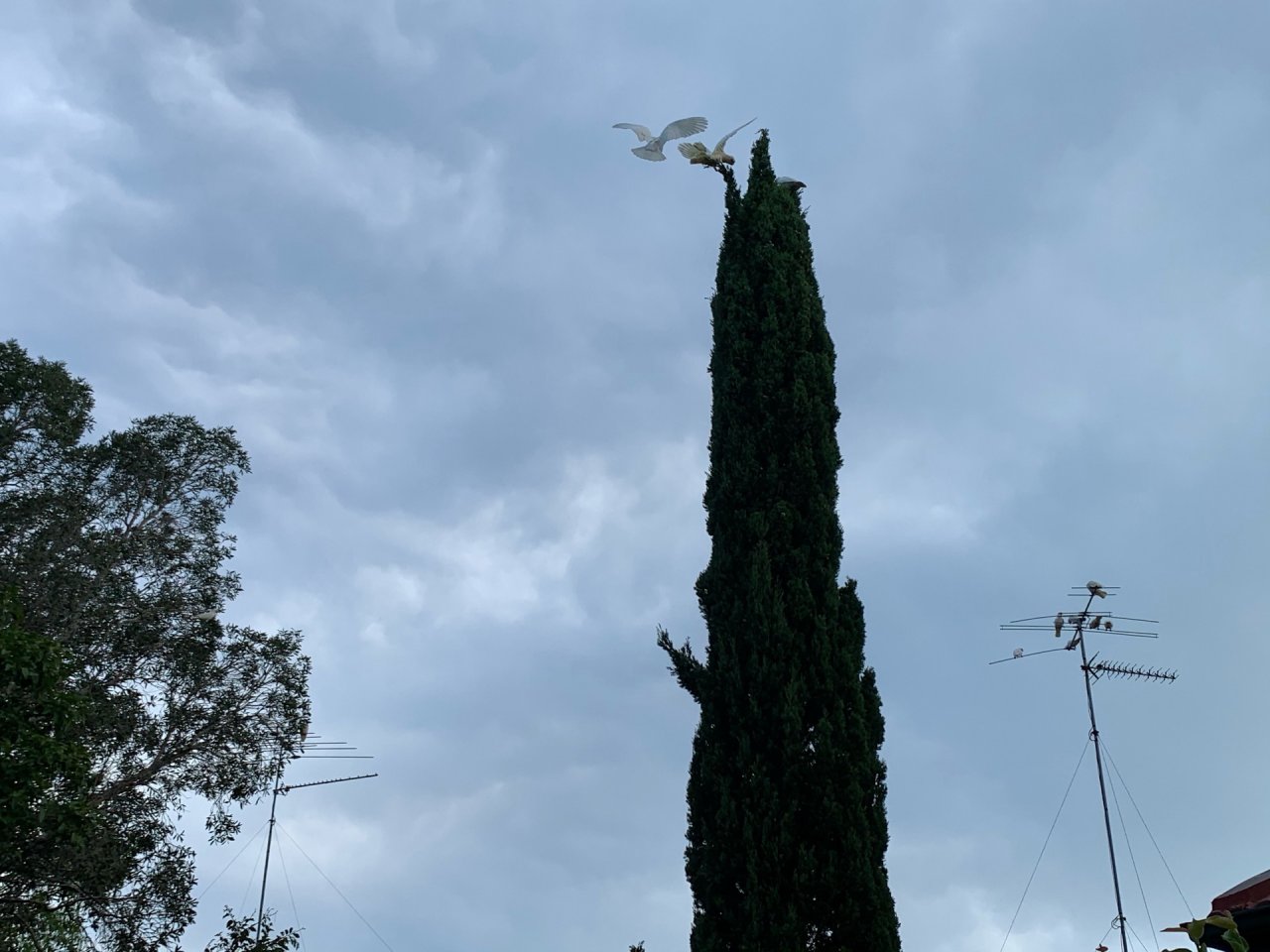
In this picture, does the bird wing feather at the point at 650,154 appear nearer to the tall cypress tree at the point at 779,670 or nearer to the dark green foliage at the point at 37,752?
the tall cypress tree at the point at 779,670

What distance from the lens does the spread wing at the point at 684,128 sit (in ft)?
50.0

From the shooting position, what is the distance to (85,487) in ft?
67.5

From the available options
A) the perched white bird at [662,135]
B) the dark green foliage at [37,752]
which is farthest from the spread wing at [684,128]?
the dark green foliage at [37,752]

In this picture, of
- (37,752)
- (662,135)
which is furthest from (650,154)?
(37,752)

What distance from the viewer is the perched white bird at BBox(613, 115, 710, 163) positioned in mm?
15219

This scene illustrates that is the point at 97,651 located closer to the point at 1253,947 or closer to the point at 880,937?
the point at 880,937

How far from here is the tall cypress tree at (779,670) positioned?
1133 centimetres

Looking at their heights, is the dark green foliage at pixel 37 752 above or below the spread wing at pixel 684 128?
below

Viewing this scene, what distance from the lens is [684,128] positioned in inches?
A: 603

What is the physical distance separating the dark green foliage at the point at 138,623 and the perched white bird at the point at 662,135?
36.7ft

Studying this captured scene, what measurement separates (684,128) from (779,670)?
7500mm

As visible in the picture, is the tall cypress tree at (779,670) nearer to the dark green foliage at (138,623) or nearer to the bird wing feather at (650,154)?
the bird wing feather at (650,154)

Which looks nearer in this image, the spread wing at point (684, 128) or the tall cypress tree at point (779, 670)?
the tall cypress tree at point (779, 670)

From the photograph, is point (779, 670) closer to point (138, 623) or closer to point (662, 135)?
point (662, 135)
